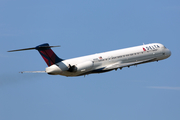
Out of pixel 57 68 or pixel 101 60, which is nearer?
pixel 57 68

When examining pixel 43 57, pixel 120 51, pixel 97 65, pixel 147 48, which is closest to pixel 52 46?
pixel 43 57

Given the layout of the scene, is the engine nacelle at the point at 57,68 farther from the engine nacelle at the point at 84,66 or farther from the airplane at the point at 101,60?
the engine nacelle at the point at 84,66

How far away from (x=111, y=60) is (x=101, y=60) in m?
1.71

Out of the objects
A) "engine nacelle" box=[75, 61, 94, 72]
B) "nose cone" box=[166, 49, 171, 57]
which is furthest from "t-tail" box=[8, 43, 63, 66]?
"nose cone" box=[166, 49, 171, 57]

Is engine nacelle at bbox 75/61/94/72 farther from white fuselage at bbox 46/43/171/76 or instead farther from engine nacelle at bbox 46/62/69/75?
engine nacelle at bbox 46/62/69/75

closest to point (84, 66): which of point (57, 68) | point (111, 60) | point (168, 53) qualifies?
point (57, 68)

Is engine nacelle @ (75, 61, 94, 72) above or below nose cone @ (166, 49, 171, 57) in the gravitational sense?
below

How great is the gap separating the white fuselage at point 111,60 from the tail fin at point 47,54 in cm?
74

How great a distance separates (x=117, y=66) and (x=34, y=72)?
39.6 feet

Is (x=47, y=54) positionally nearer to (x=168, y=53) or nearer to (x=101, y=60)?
(x=101, y=60)

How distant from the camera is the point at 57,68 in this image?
54.5 metres

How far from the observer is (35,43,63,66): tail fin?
5412 cm

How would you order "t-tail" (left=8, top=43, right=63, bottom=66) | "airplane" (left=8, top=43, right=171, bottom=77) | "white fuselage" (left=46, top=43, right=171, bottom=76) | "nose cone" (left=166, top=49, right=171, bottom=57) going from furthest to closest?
"nose cone" (left=166, top=49, right=171, bottom=57)
"white fuselage" (left=46, top=43, right=171, bottom=76)
"airplane" (left=8, top=43, right=171, bottom=77)
"t-tail" (left=8, top=43, right=63, bottom=66)

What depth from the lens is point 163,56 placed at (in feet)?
213
